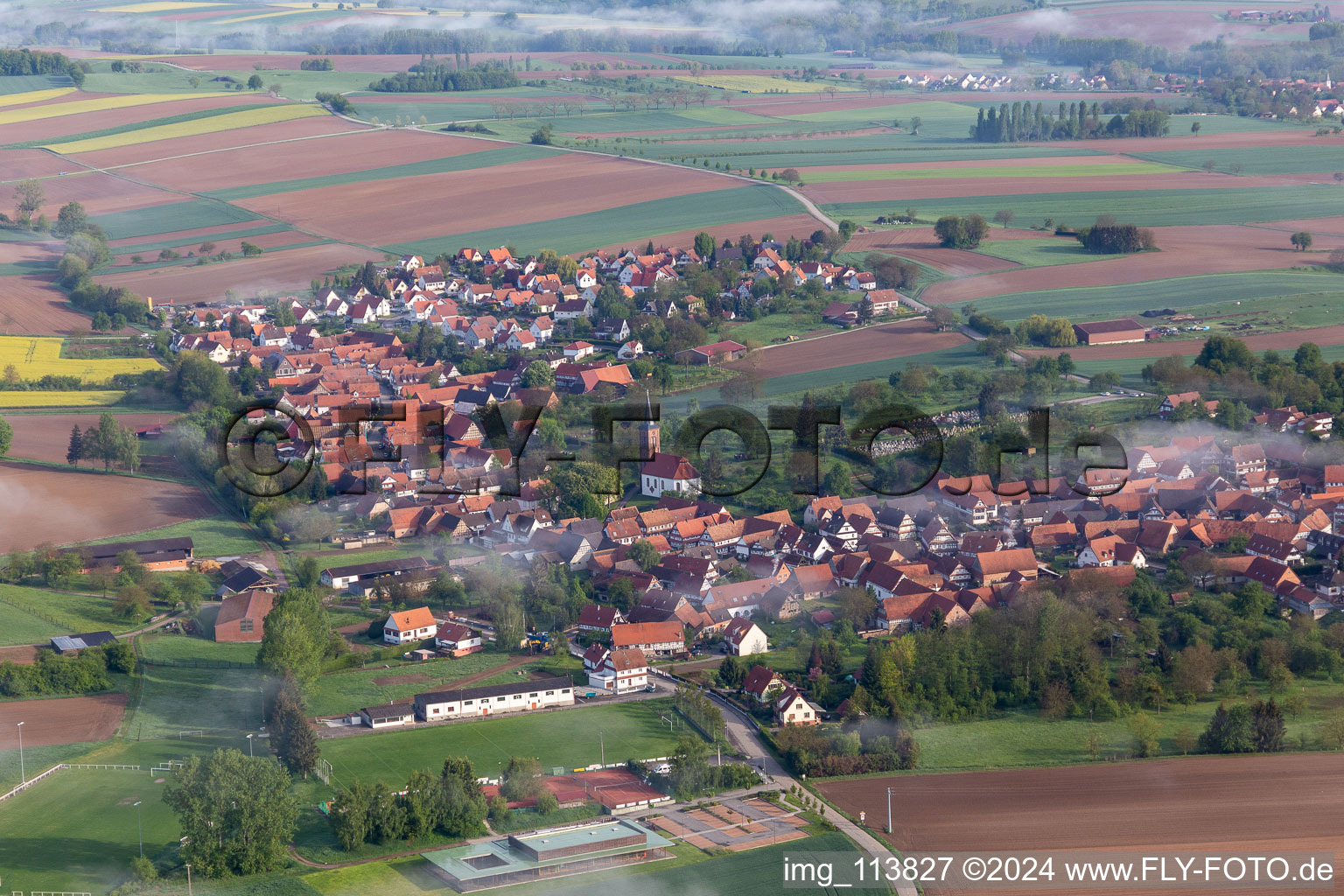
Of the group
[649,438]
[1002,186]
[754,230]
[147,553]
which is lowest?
[147,553]

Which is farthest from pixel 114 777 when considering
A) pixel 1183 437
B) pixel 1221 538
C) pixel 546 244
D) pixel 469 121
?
pixel 469 121

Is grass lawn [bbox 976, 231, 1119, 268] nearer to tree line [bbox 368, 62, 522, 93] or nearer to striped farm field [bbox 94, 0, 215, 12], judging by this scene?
tree line [bbox 368, 62, 522, 93]

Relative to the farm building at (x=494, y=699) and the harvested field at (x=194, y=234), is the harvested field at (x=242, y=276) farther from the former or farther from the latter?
the farm building at (x=494, y=699)

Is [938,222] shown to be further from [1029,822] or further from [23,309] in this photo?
[1029,822]

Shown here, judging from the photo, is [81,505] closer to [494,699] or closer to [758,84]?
[494,699]

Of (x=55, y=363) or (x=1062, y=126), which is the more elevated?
(x=1062, y=126)

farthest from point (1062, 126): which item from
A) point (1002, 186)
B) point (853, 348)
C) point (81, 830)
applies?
point (81, 830)
